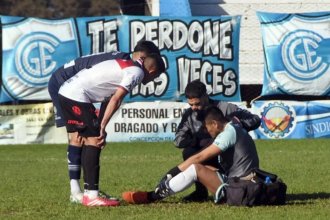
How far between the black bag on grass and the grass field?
0.36 ft

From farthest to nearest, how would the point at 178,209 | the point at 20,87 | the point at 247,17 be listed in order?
the point at 247,17
the point at 20,87
the point at 178,209

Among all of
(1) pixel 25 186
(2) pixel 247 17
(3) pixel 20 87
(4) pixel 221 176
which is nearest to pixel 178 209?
(4) pixel 221 176

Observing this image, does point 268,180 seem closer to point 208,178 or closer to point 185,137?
point 208,178

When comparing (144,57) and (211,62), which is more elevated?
(144,57)

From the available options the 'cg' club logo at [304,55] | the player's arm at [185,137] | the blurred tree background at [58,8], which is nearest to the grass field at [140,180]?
the player's arm at [185,137]

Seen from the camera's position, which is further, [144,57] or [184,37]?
[184,37]

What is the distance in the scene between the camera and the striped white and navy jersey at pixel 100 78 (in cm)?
952

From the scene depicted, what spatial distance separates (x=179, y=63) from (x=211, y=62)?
74cm

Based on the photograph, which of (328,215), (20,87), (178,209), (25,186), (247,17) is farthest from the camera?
(247,17)

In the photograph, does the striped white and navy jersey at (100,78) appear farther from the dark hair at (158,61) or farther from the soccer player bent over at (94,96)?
the dark hair at (158,61)

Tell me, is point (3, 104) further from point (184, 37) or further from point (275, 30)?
point (275, 30)

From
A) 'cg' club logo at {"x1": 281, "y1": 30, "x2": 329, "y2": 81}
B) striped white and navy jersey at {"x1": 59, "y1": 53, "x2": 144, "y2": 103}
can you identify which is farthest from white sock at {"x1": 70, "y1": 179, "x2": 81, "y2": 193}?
'cg' club logo at {"x1": 281, "y1": 30, "x2": 329, "y2": 81}

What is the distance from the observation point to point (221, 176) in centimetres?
955

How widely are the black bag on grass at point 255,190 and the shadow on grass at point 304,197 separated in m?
0.53
